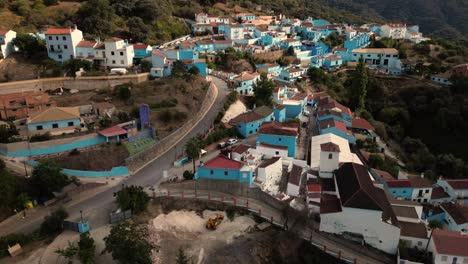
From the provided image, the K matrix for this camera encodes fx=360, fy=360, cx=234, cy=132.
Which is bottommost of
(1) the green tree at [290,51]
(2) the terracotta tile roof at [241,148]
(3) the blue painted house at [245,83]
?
(2) the terracotta tile roof at [241,148]

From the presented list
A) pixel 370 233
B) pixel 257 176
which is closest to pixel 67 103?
pixel 257 176

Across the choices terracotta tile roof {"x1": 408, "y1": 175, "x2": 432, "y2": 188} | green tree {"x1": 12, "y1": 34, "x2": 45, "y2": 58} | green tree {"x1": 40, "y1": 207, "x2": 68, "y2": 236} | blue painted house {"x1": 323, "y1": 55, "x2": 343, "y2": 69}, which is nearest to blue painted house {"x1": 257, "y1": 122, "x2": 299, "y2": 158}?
terracotta tile roof {"x1": 408, "y1": 175, "x2": 432, "y2": 188}

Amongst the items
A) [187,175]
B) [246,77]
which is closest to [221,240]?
[187,175]

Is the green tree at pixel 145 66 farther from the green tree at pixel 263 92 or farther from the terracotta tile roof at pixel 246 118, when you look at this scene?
the green tree at pixel 263 92

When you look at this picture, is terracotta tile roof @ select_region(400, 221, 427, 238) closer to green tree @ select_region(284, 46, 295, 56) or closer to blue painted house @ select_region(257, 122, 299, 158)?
blue painted house @ select_region(257, 122, 299, 158)

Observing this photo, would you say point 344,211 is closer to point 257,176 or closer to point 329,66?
point 257,176

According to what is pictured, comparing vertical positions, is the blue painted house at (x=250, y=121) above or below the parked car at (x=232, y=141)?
above

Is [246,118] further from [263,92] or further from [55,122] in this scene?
[55,122]

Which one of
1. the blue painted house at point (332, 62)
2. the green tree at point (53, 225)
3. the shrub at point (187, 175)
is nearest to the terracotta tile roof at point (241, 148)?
the shrub at point (187, 175)
